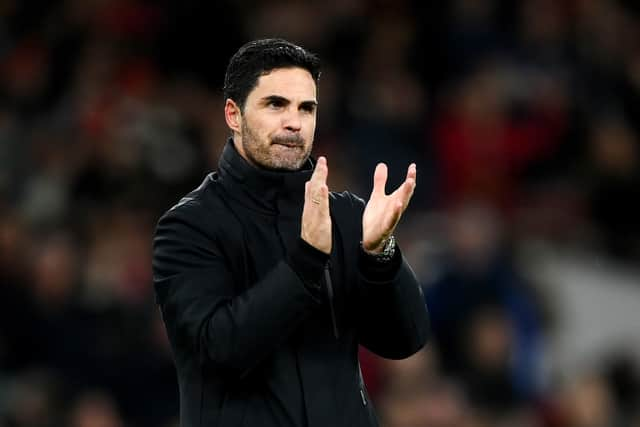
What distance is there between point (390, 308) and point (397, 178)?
191 inches

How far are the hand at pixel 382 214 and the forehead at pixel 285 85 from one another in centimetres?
26

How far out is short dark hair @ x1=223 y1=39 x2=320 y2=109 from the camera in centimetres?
332

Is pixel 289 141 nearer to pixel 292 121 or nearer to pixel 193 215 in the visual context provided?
pixel 292 121

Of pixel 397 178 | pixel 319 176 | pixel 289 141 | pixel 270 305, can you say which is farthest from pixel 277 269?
pixel 397 178

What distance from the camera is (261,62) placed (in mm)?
3324

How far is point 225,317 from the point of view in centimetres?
310

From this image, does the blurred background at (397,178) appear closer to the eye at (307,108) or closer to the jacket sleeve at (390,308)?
the jacket sleeve at (390,308)

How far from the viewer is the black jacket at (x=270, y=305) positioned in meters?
3.11

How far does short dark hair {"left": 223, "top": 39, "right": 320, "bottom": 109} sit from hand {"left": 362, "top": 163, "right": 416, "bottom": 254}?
318 mm

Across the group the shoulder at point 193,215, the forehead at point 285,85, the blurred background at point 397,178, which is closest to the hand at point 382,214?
the forehead at point 285,85

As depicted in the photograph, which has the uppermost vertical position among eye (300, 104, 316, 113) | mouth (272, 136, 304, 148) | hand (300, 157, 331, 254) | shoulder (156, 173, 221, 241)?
eye (300, 104, 316, 113)

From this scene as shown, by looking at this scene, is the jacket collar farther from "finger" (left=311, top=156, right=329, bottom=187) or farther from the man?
"finger" (left=311, top=156, right=329, bottom=187)

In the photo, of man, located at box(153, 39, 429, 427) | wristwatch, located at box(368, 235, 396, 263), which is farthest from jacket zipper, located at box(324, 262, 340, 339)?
wristwatch, located at box(368, 235, 396, 263)

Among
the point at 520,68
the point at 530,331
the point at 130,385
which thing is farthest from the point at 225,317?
the point at 520,68
